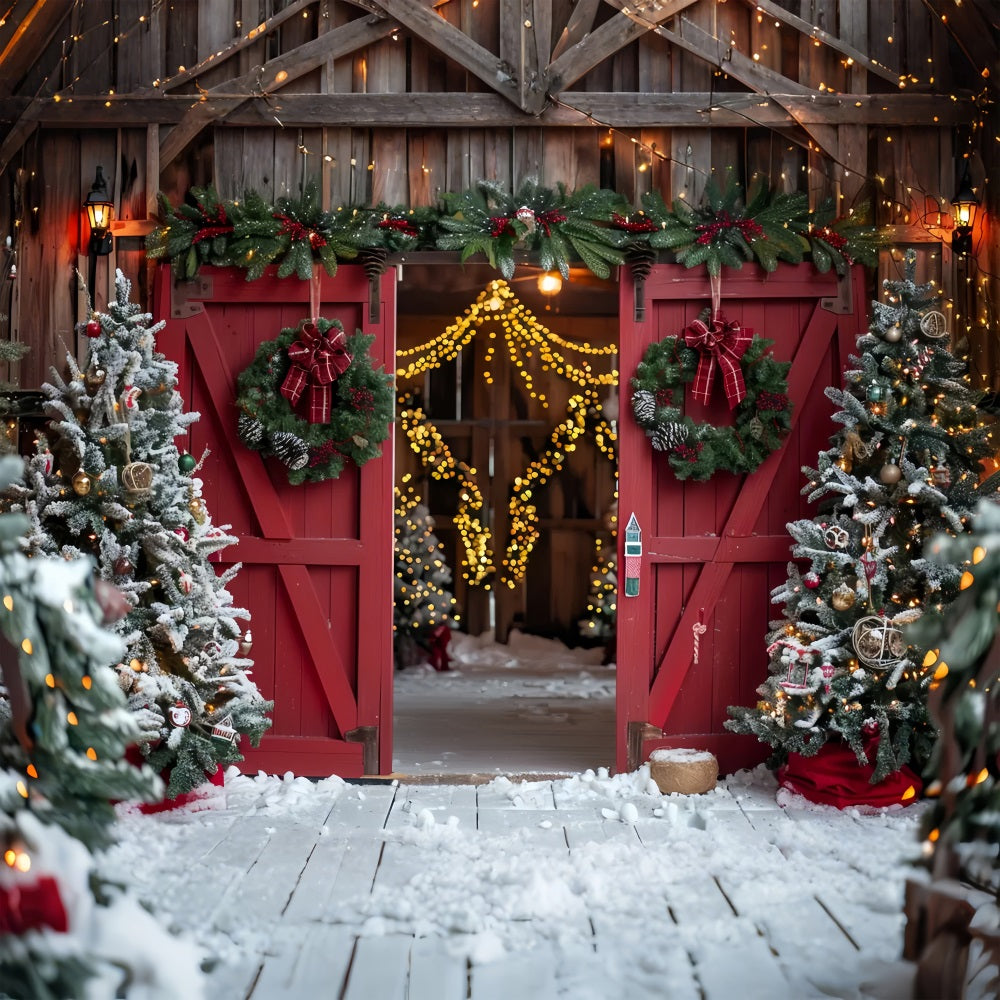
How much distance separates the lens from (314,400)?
5.85 metres

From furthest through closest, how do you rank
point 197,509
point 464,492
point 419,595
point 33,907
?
point 464,492
point 419,595
point 197,509
point 33,907

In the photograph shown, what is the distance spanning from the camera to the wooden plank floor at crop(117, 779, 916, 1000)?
11.1 feet

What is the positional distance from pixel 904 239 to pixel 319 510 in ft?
10.8

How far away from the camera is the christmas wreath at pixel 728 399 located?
584 centimetres

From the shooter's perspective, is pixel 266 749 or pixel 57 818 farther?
pixel 266 749

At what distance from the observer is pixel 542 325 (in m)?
10.5

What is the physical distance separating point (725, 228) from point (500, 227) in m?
1.13

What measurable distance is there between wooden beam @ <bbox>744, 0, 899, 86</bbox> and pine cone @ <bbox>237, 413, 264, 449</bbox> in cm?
331

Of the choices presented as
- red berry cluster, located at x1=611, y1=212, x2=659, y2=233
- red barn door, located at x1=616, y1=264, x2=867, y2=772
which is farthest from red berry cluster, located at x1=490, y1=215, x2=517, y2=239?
red barn door, located at x1=616, y1=264, x2=867, y2=772

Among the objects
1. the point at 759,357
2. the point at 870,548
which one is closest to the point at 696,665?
the point at 870,548

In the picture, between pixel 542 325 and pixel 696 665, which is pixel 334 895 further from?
pixel 542 325

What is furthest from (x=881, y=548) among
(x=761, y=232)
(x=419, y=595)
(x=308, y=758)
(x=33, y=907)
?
(x=419, y=595)

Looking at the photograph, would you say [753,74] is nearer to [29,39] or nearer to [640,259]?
[640,259]

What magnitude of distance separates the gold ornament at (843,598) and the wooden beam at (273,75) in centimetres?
359
